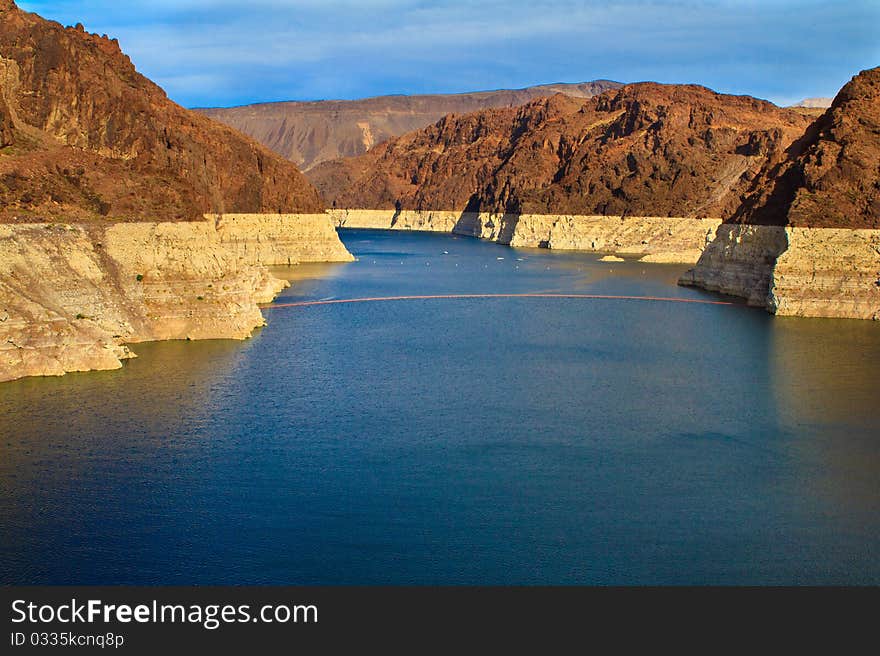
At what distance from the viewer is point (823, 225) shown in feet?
207

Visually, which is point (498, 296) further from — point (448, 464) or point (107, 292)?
point (448, 464)

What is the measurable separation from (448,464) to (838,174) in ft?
163

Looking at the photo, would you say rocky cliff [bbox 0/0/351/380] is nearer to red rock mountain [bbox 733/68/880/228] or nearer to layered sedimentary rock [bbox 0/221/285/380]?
layered sedimentary rock [bbox 0/221/285/380]

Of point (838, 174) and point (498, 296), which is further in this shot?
point (498, 296)

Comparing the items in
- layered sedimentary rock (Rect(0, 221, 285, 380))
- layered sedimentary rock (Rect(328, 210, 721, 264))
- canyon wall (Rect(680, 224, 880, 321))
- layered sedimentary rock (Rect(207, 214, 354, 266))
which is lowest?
layered sedimentary rock (Rect(0, 221, 285, 380))

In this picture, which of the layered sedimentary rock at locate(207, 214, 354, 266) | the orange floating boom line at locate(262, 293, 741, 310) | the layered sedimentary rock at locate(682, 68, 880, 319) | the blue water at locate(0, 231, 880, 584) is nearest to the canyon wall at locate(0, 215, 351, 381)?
the blue water at locate(0, 231, 880, 584)

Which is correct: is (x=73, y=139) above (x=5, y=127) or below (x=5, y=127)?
above

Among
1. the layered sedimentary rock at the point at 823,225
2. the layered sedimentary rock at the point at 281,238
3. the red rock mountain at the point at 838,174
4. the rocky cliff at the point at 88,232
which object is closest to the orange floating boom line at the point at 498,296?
the layered sedimentary rock at the point at 823,225

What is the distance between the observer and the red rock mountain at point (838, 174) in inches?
2504

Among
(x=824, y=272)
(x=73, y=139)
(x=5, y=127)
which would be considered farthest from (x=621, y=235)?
(x=5, y=127)

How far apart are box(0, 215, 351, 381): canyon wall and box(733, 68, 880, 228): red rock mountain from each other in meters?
39.6

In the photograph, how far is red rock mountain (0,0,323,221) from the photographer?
4897cm

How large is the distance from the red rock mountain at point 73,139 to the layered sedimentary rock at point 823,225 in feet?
134

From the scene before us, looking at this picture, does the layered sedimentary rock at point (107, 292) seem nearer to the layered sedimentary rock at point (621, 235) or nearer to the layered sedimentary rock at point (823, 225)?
the layered sedimentary rock at point (823, 225)
